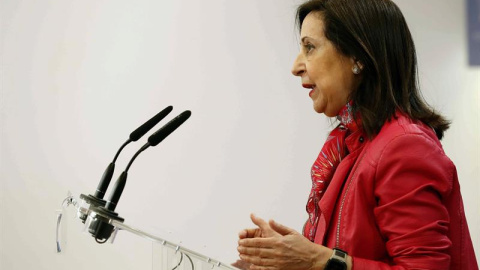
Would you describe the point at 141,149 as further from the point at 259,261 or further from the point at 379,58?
the point at 379,58

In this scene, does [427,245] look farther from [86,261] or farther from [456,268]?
[86,261]

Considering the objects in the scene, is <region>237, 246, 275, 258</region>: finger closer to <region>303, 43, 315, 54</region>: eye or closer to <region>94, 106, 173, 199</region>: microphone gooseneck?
<region>94, 106, 173, 199</region>: microphone gooseneck

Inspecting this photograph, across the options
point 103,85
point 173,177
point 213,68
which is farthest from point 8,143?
→ point 213,68

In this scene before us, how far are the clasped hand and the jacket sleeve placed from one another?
85mm

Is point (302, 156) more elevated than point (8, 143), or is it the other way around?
point (302, 156)

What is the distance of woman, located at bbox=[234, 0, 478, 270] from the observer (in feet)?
3.75

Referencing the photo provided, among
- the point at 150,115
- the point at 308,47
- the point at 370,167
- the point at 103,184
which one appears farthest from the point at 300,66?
the point at 150,115

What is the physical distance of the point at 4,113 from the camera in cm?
276

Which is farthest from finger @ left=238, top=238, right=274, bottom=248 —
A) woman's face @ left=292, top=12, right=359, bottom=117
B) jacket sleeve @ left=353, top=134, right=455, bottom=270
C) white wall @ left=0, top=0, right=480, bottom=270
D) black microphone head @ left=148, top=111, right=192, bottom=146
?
white wall @ left=0, top=0, right=480, bottom=270

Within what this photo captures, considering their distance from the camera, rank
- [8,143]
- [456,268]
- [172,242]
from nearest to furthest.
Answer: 1. [172,242]
2. [456,268]
3. [8,143]

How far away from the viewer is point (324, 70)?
1.38 m

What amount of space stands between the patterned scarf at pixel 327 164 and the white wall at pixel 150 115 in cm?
138

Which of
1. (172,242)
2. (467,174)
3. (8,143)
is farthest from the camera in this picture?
(467,174)

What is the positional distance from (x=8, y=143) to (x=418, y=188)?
2143mm
